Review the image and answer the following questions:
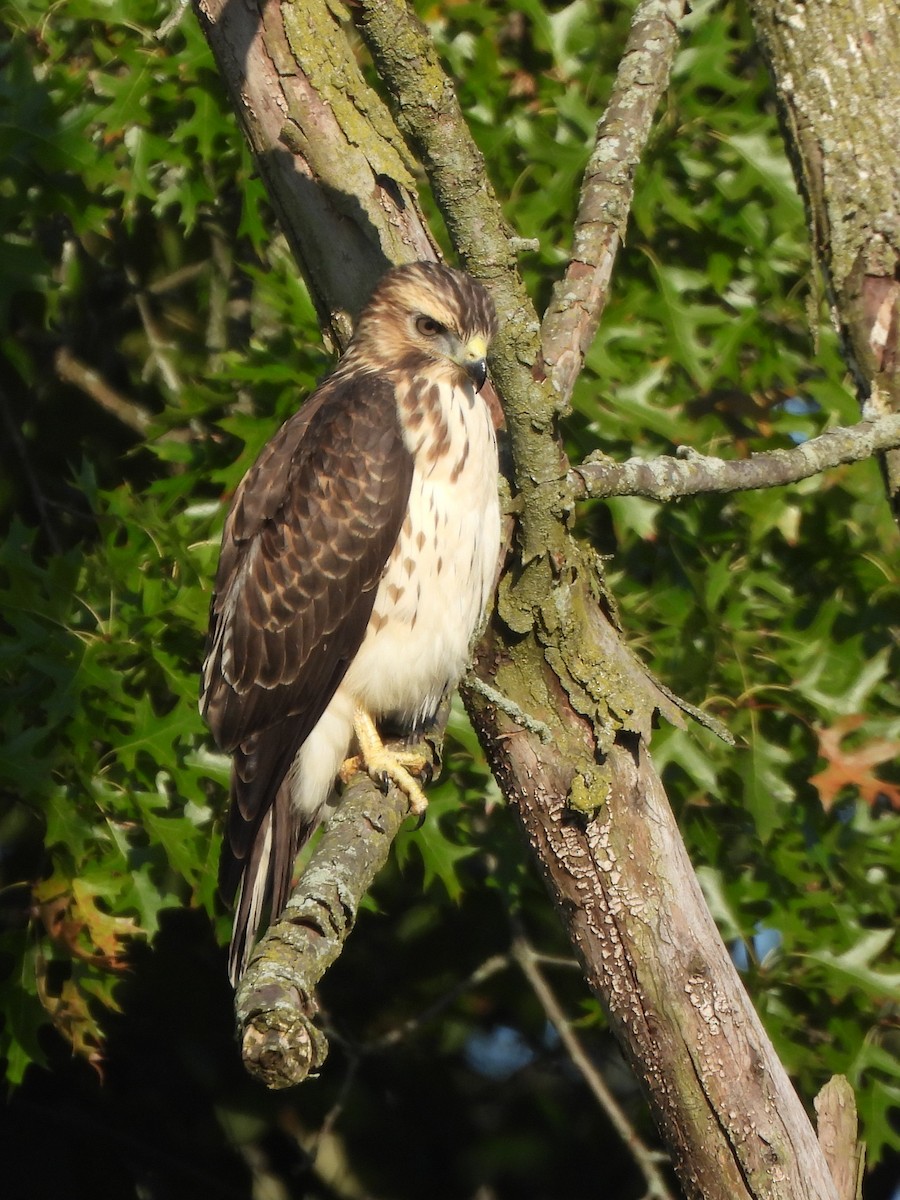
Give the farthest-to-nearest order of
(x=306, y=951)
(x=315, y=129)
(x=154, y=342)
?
Result: (x=154, y=342)
(x=315, y=129)
(x=306, y=951)

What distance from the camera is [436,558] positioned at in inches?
148

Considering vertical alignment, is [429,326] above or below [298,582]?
above

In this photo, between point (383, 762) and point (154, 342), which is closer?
point (383, 762)

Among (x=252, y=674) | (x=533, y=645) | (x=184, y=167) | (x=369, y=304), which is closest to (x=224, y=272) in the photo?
(x=184, y=167)

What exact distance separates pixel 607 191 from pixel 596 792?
4.86ft

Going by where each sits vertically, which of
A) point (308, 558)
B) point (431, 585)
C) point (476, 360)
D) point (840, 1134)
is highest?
point (476, 360)

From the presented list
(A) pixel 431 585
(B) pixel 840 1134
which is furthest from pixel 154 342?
(B) pixel 840 1134

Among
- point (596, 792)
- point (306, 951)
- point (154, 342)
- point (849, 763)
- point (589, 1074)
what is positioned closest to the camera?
point (306, 951)

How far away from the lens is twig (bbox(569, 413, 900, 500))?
343cm

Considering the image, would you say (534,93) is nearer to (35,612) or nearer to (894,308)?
(894,308)

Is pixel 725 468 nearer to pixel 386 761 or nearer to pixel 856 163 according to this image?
pixel 856 163

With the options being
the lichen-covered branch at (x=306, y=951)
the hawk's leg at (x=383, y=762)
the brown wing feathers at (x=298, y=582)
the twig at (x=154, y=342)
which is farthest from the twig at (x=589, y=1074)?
the twig at (x=154, y=342)

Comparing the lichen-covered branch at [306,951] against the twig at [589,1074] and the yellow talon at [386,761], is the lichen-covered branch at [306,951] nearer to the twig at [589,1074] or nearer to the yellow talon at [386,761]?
the yellow talon at [386,761]

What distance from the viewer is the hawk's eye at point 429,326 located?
380 cm
